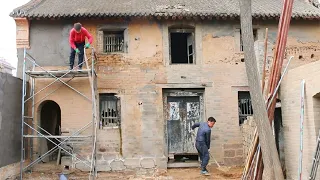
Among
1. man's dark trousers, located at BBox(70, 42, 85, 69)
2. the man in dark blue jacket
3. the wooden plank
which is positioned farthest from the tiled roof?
the man in dark blue jacket

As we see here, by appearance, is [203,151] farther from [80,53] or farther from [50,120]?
[50,120]

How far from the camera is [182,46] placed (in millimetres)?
14141

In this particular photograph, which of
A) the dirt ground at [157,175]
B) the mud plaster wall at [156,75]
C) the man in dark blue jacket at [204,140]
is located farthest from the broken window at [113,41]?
the dirt ground at [157,175]

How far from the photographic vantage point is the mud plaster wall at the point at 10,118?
10.2 metres

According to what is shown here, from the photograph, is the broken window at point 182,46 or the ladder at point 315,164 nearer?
the ladder at point 315,164

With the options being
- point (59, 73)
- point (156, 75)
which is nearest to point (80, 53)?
point (59, 73)

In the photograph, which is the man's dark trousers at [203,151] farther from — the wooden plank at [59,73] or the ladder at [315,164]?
the wooden plank at [59,73]

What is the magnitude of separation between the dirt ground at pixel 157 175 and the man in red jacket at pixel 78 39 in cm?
370

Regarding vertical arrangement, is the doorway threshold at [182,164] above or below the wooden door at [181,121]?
below

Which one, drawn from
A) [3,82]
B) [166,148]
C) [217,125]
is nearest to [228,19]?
[217,125]

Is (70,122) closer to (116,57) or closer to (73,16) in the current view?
(116,57)

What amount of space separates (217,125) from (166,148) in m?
2.10

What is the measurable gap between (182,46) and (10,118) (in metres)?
7.25

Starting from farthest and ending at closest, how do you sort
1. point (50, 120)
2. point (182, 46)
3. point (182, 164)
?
point (50, 120), point (182, 46), point (182, 164)
